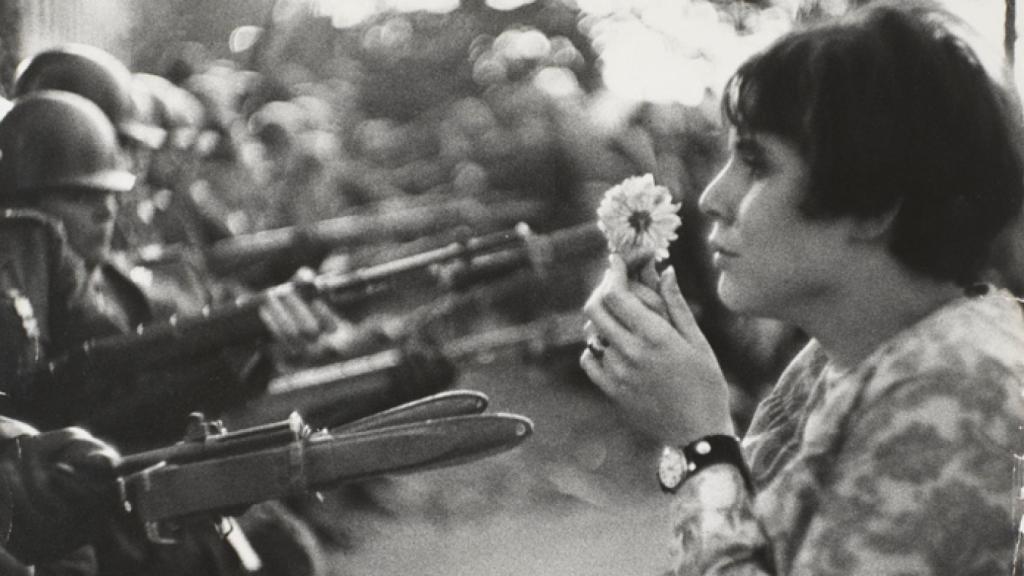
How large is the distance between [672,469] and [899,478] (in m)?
0.20

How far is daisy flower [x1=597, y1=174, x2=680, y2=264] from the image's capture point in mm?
1134

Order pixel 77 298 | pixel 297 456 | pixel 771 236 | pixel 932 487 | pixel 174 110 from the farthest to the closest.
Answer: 1. pixel 174 110
2. pixel 77 298
3. pixel 297 456
4. pixel 771 236
5. pixel 932 487

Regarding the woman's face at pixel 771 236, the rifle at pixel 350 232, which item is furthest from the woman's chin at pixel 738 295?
the rifle at pixel 350 232

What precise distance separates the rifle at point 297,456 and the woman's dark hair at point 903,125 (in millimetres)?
618

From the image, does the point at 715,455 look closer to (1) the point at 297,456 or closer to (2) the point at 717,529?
(2) the point at 717,529

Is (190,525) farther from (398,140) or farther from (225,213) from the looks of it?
(398,140)

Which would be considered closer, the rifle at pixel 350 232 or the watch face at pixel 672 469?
the watch face at pixel 672 469

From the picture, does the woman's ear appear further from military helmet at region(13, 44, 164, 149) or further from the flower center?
military helmet at region(13, 44, 164, 149)

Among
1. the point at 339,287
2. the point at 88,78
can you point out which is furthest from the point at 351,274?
the point at 88,78

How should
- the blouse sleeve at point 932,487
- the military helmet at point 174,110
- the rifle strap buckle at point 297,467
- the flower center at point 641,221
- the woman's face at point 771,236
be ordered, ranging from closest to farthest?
the blouse sleeve at point 932,487, the woman's face at point 771,236, the flower center at point 641,221, the rifle strap buckle at point 297,467, the military helmet at point 174,110

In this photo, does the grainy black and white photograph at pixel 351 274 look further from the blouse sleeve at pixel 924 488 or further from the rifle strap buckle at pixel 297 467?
the blouse sleeve at pixel 924 488

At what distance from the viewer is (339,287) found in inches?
68.7

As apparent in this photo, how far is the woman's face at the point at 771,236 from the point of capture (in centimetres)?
104

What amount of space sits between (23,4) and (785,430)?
1.23 metres
